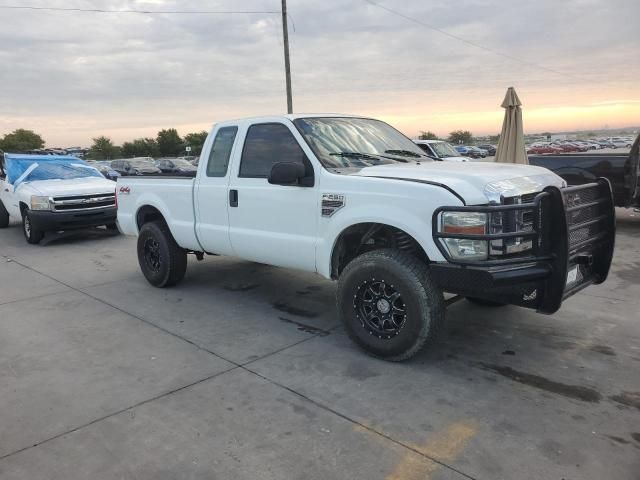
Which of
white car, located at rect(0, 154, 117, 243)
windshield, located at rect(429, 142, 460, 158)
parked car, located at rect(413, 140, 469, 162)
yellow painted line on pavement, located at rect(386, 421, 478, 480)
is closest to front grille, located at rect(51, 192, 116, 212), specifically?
white car, located at rect(0, 154, 117, 243)

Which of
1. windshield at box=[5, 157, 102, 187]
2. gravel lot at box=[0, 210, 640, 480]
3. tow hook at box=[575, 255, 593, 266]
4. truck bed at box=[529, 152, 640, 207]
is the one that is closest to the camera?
gravel lot at box=[0, 210, 640, 480]

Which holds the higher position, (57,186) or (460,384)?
(57,186)

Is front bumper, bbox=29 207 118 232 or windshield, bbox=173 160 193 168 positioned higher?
windshield, bbox=173 160 193 168

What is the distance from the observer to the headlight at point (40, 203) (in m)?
9.65

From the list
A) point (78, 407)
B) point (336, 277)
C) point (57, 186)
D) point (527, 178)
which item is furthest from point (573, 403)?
point (57, 186)

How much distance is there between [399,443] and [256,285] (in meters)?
3.78

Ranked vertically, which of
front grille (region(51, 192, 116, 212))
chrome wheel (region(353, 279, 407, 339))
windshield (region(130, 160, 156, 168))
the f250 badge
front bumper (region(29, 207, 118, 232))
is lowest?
chrome wheel (region(353, 279, 407, 339))

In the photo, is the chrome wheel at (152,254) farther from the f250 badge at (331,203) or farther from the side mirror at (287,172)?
the f250 badge at (331,203)

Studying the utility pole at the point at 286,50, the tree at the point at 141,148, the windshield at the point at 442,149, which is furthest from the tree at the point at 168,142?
the windshield at the point at 442,149

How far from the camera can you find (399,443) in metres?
2.98

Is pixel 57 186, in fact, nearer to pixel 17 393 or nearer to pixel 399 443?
pixel 17 393

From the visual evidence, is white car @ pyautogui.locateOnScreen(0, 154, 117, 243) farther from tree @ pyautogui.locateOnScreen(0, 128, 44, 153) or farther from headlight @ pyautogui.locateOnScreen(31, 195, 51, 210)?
tree @ pyautogui.locateOnScreen(0, 128, 44, 153)

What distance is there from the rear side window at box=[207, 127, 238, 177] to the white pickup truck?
0.07 feet

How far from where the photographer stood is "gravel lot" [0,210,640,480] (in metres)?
2.84
